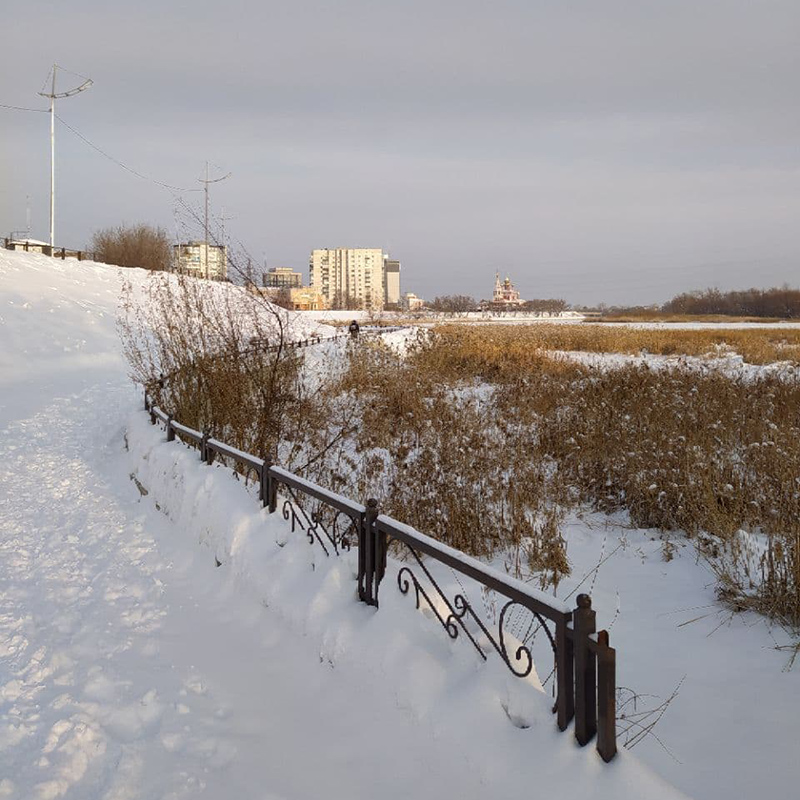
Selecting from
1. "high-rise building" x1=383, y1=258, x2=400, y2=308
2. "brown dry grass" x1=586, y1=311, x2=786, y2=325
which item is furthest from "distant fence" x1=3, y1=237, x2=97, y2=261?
"high-rise building" x1=383, y1=258, x2=400, y2=308

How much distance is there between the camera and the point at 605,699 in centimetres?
240

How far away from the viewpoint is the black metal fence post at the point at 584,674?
97.3 inches

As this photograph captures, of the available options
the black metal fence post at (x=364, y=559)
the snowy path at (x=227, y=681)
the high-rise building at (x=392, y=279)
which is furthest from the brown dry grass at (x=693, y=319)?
the high-rise building at (x=392, y=279)

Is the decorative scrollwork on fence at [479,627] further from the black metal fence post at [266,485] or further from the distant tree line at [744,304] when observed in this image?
the distant tree line at [744,304]

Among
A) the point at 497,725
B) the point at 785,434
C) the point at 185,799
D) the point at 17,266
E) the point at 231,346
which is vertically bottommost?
the point at 185,799

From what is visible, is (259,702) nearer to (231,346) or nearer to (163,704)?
(163,704)

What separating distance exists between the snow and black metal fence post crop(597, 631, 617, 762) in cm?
7

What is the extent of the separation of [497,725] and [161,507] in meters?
5.02

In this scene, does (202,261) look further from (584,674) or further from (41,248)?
(41,248)

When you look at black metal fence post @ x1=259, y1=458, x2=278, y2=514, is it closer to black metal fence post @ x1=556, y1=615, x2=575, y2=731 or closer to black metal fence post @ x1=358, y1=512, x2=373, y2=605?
black metal fence post @ x1=358, y1=512, x2=373, y2=605

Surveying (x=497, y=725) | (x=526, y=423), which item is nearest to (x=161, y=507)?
(x=497, y=725)

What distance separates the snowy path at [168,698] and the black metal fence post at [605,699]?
0.62m

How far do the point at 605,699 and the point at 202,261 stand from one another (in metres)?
8.47

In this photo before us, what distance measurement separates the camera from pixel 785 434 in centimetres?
825
